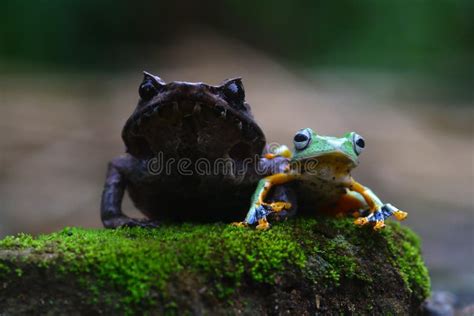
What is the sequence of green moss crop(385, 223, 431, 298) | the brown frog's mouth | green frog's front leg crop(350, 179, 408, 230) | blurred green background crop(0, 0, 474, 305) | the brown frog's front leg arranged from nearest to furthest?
1. the brown frog's mouth
2. green frog's front leg crop(350, 179, 408, 230)
3. green moss crop(385, 223, 431, 298)
4. the brown frog's front leg
5. blurred green background crop(0, 0, 474, 305)

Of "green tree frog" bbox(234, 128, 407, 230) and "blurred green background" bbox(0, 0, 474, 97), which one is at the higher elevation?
"blurred green background" bbox(0, 0, 474, 97)

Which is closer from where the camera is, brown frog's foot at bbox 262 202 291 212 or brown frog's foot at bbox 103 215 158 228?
brown frog's foot at bbox 262 202 291 212

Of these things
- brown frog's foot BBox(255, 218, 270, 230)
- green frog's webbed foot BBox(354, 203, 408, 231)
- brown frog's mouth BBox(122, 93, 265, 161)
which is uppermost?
brown frog's mouth BBox(122, 93, 265, 161)

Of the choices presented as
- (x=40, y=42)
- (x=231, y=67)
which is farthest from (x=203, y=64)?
(x=40, y=42)

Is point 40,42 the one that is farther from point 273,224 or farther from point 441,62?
point 273,224

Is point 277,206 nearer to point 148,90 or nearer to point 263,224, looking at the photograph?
point 263,224

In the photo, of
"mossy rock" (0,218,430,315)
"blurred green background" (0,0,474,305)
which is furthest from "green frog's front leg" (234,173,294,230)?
"blurred green background" (0,0,474,305)

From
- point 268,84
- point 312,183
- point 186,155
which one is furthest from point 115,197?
point 268,84

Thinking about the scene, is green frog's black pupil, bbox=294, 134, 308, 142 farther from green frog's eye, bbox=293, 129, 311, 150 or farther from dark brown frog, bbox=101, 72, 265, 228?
dark brown frog, bbox=101, 72, 265, 228
